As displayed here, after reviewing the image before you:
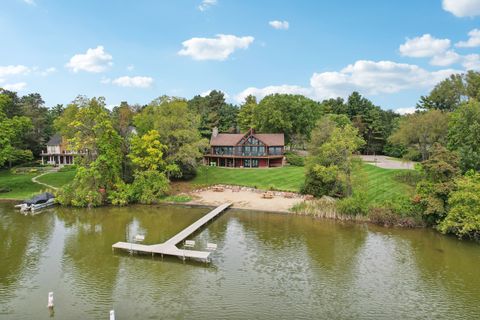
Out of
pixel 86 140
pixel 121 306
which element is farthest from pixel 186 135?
pixel 121 306

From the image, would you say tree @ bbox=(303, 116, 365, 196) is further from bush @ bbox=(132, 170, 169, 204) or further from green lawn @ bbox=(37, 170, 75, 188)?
green lawn @ bbox=(37, 170, 75, 188)

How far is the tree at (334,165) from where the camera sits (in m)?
36.5

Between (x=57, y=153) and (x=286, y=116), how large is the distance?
42.3 m

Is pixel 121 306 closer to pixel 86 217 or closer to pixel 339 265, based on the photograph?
pixel 339 265

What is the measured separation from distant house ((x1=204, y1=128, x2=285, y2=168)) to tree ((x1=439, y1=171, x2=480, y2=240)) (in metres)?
33.2

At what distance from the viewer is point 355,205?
33.0 m

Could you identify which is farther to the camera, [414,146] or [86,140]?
[414,146]

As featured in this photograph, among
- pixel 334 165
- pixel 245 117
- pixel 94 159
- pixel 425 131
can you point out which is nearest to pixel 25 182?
pixel 94 159

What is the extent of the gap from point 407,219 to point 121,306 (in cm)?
2453

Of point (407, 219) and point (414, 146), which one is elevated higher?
point (414, 146)

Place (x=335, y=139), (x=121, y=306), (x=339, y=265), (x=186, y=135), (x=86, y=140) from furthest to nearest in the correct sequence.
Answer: (x=186, y=135) → (x=86, y=140) → (x=335, y=139) → (x=339, y=265) → (x=121, y=306)

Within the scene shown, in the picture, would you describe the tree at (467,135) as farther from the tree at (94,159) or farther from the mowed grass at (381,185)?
the tree at (94,159)

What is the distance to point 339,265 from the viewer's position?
2314 centimetres

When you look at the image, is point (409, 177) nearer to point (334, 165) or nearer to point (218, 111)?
point (334, 165)
